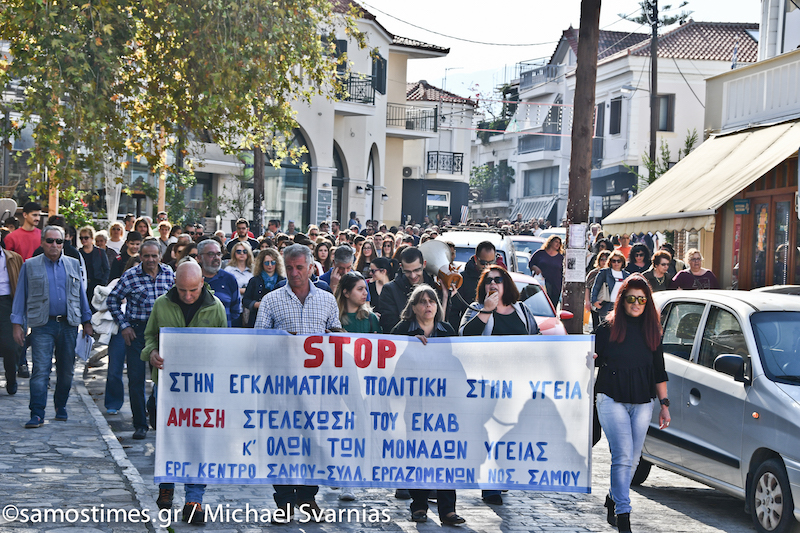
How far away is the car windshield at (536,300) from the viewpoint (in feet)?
43.3

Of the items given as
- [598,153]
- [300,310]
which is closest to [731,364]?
[300,310]

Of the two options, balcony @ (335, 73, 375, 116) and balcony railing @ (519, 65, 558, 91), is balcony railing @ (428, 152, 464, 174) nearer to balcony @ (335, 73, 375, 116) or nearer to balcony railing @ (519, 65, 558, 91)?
balcony railing @ (519, 65, 558, 91)

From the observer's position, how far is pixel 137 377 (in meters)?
9.98

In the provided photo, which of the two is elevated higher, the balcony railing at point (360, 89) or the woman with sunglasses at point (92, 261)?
the balcony railing at point (360, 89)

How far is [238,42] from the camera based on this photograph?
13820mm

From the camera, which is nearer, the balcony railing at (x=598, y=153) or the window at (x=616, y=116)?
the window at (x=616, y=116)

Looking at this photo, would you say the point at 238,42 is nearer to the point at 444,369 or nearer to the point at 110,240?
the point at 110,240

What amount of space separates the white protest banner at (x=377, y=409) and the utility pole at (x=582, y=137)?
6.78m

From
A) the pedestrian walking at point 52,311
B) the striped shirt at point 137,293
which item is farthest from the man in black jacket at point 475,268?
the pedestrian walking at point 52,311

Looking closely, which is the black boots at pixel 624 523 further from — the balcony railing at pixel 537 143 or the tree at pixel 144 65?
the balcony railing at pixel 537 143

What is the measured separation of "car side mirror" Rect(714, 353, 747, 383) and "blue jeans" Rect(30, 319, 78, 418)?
610 centimetres

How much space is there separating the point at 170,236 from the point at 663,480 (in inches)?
418

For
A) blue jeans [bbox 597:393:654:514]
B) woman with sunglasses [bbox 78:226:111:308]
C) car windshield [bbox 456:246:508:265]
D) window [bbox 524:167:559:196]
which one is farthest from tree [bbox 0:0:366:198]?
window [bbox 524:167:559:196]

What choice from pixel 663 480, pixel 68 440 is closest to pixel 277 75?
pixel 68 440
